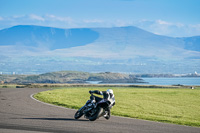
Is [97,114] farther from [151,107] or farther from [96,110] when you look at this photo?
[151,107]

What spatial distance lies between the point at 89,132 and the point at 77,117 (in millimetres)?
4299

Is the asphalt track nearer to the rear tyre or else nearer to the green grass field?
the rear tyre

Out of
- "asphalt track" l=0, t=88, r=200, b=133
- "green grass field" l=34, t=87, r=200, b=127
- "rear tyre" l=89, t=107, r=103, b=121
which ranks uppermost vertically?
"rear tyre" l=89, t=107, r=103, b=121

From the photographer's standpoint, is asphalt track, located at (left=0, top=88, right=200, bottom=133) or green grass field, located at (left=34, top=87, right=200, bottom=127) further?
green grass field, located at (left=34, top=87, right=200, bottom=127)

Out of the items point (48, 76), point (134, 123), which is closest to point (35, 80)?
point (48, 76)

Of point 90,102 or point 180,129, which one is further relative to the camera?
point 90,102

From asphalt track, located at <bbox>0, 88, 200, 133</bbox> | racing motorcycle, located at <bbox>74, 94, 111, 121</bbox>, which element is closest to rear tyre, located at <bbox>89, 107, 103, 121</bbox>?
racing motorcycle, located at <bbox>74, 94, 111, 121</bbox>

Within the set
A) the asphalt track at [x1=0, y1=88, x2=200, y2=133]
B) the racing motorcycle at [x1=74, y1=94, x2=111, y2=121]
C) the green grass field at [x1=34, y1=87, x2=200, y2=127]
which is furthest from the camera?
the green grass field at [x1=34, y1=87, x2=200, y2=127]

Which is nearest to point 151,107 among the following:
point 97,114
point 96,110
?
point 96,110

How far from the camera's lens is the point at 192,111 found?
30953 millimetres

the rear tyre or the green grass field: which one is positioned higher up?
the rear tyre

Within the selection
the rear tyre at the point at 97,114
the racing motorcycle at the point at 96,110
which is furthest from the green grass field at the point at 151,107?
the rear tyre at the point at 97,114

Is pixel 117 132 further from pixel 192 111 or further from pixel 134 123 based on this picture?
pixel 192 111

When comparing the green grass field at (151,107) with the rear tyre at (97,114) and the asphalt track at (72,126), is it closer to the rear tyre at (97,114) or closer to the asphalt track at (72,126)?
the asphalt track at (72,126)
